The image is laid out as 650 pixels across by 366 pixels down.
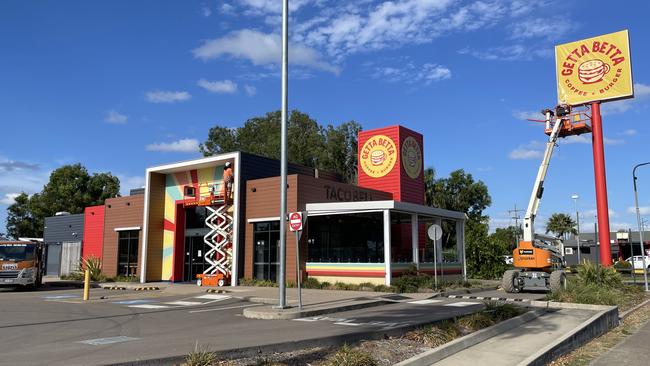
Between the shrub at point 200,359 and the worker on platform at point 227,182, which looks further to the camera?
the worker on platform at point 227,182

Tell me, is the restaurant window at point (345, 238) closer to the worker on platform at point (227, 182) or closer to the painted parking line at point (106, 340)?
the worker on platform at point (227, 182)

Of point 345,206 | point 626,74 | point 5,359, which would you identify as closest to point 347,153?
point 626,74

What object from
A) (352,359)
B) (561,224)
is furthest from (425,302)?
(561,224)

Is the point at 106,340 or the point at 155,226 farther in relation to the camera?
the point at 155,226

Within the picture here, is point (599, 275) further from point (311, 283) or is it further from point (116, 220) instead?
point (116, 220)

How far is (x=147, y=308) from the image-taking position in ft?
53.7

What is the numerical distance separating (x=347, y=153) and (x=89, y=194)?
97.9 ft

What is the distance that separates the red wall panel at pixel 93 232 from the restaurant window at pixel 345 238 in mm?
16671

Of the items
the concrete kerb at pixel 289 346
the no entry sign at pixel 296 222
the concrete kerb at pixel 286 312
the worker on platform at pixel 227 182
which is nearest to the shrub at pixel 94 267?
the worker on platform at pixel 227 182

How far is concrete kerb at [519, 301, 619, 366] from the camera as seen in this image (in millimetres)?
8309

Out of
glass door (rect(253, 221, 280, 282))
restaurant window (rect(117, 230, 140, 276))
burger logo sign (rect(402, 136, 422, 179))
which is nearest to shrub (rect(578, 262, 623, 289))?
burger logo sign (rect(402, 136, 422, 179))

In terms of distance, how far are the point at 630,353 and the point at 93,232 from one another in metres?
32.9

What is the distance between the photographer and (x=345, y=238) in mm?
23797

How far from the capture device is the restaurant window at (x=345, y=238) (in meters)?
22.9
